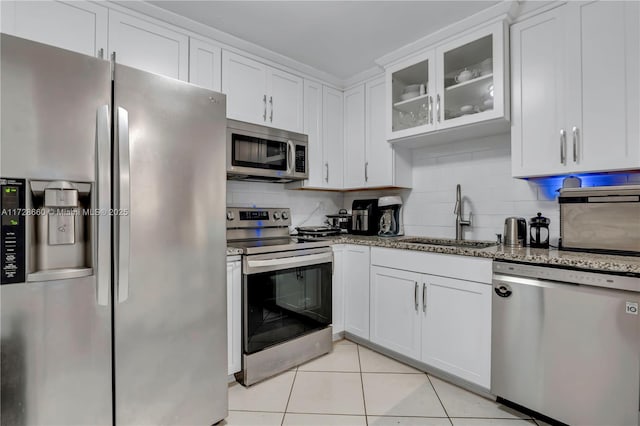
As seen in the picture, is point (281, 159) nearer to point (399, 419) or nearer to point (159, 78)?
point (159, 78)

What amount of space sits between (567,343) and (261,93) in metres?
2.51

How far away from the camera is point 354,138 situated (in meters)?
3.04

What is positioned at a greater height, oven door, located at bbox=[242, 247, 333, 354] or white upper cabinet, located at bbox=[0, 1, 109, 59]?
white upper cabinet, located at bbox=[0, 1, 109, 59]

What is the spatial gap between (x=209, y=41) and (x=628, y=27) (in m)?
2.47

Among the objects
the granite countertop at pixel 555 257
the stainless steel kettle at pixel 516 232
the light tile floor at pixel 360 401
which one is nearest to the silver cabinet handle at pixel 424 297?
the granite countertop at pixel 555 257

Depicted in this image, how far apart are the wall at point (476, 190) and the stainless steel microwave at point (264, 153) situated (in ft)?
3.39

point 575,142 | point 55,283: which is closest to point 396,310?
point 575,142

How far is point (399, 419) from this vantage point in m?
1.69

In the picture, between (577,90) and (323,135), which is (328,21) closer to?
(323,135)


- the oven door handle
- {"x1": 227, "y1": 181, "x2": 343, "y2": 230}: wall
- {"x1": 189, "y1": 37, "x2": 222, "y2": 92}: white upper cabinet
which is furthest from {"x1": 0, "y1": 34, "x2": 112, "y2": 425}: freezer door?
{"x1": 227, "y1": 181, "x2": 343, "y2": 230}: wall

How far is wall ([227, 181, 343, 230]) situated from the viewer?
2.66m

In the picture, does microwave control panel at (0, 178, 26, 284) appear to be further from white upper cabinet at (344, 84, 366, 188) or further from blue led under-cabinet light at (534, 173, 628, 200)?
blue led under-cabinet light at (534, 173, 628, 200)

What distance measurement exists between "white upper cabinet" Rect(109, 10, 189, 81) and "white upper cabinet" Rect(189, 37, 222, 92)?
4cm

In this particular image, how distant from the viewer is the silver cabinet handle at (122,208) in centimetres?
Answer: 125
